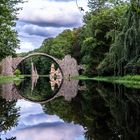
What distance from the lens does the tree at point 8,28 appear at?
148 ft

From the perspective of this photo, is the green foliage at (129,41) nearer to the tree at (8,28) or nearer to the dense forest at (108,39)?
the dense forest at (108,39)

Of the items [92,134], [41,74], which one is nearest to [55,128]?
[92,134]

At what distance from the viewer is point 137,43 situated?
101 feet

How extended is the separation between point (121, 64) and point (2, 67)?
126 ft

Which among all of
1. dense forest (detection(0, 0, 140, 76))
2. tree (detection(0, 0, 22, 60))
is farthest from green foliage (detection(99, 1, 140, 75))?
tree (detection(0, 0, 22, 60))

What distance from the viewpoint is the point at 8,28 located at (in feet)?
157

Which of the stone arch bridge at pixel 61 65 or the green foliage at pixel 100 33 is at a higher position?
the green foliage at pixel 100 33

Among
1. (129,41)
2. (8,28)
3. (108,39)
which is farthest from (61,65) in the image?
(129,41)

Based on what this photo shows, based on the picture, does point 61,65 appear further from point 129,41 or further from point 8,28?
point 129,41

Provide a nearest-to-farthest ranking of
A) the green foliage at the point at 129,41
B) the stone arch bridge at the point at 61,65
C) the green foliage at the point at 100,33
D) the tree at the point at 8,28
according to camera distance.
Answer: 1. the green foliage at the point at 129,41
2. the tree at the point at 8,28
3. the green foliage at the point at 100,33
4. the stone arch bridge at the point at 61,65

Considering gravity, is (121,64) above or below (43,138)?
above

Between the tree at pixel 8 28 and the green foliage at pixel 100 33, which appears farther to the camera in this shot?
the green foliage at pixel 100 33

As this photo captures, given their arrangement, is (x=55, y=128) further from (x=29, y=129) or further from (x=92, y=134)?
(x=92, y=134)

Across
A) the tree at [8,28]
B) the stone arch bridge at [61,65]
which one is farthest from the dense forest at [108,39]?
the stone arch bridge at [61,65]
